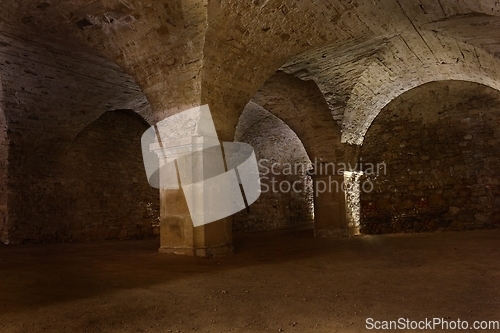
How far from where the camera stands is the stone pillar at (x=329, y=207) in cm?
739

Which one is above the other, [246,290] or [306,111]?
[306,111]

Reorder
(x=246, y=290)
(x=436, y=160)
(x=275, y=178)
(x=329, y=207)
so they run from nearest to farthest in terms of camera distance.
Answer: (x=246, y=290) → (x=329, y=207) → (x=436, y=160) → (x=275, y=178)

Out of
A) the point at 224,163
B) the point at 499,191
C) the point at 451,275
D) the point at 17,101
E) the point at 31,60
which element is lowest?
the point at 451,275

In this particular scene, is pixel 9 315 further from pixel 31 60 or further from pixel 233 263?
pixel 31 60

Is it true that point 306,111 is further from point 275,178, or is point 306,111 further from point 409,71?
point 275,178

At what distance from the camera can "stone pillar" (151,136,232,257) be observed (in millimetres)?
4645

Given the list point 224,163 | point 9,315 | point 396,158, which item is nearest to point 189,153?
point 224,163

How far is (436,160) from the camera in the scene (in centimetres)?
841

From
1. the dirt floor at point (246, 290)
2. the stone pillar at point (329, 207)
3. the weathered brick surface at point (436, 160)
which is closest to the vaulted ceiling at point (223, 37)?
the dirt floor at point (246, 290)

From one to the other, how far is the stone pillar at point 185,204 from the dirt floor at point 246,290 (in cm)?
23

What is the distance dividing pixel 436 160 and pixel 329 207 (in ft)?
9.23

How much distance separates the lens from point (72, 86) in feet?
21.0

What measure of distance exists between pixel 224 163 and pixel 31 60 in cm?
321

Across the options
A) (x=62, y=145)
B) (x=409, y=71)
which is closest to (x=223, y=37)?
(x=409, y=71)
